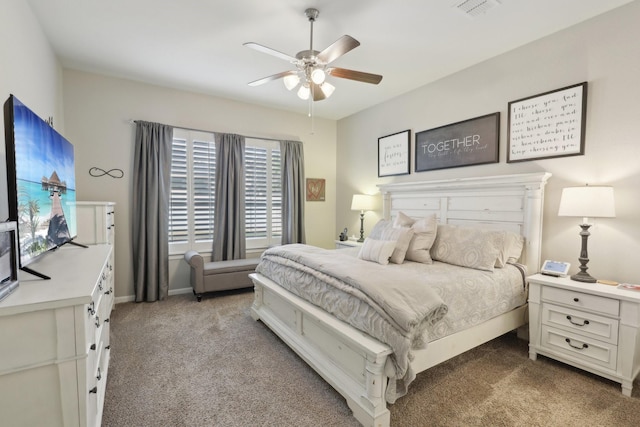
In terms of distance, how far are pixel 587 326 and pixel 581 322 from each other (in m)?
0.04

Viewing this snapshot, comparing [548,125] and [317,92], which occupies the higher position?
[317,92]

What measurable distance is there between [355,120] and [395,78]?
149 cm

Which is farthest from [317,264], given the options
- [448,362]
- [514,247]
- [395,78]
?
[395,78]

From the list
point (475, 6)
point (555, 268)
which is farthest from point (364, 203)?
point (475, 6)

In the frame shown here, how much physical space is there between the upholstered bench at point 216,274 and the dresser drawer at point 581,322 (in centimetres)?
336

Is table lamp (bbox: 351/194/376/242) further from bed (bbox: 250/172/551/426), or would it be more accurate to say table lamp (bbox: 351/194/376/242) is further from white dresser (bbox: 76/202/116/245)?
white dresser (bbox: 76/202/116/245)

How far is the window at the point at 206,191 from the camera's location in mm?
4180

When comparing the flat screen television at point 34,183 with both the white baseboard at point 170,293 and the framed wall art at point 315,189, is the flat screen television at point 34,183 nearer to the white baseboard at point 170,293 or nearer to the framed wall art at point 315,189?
the white baseboard at point 170,293

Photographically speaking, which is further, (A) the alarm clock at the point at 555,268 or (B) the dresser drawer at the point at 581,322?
(A) the alarm clock at the point at 555,268

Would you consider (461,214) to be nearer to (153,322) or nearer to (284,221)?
(284,221)

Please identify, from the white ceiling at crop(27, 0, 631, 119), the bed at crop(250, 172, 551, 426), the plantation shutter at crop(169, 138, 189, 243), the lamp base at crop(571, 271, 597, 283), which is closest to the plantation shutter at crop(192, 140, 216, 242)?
the plantation shutter at crop(169, 138, 189, 243)

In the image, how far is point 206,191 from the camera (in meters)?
4.36

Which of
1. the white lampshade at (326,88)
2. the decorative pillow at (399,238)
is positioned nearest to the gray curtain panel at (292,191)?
the decorative pillow at (399,238)

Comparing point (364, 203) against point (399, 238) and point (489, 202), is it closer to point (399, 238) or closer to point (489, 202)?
point (399, 238)
